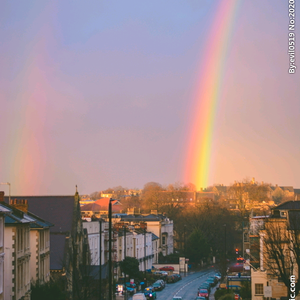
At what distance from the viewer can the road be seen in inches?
2524

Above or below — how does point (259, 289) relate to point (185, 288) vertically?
above

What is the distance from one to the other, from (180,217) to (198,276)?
1979 inches

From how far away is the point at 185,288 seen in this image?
72.6 metres

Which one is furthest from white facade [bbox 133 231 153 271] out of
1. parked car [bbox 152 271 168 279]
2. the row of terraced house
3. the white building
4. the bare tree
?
the white building

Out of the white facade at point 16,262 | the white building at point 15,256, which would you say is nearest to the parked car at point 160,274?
the white facade at point 16,262

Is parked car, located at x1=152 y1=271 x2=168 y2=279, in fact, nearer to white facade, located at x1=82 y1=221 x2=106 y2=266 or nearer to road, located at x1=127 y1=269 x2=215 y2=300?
road, located at x1=127 y1=269 x2=215 y2=300

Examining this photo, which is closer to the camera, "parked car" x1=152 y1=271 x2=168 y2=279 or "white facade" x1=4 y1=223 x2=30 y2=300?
"white facade" x1=4 y1=223 x2=30 y2=300

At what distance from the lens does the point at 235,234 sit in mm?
127438

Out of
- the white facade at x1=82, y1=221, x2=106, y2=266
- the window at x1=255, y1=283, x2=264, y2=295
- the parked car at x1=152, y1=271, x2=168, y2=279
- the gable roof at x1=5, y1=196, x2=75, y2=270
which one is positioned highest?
the gable roof at x1=5, y1=196, x2=75, y2=270

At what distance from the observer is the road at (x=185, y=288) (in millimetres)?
64100

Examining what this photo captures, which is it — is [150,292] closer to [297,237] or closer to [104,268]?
[104,268]

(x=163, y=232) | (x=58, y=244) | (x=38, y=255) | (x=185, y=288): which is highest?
(x=38, y=255)

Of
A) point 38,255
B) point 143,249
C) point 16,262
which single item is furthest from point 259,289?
point 143,249

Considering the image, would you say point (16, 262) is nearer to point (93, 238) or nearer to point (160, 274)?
point (93, 238)
